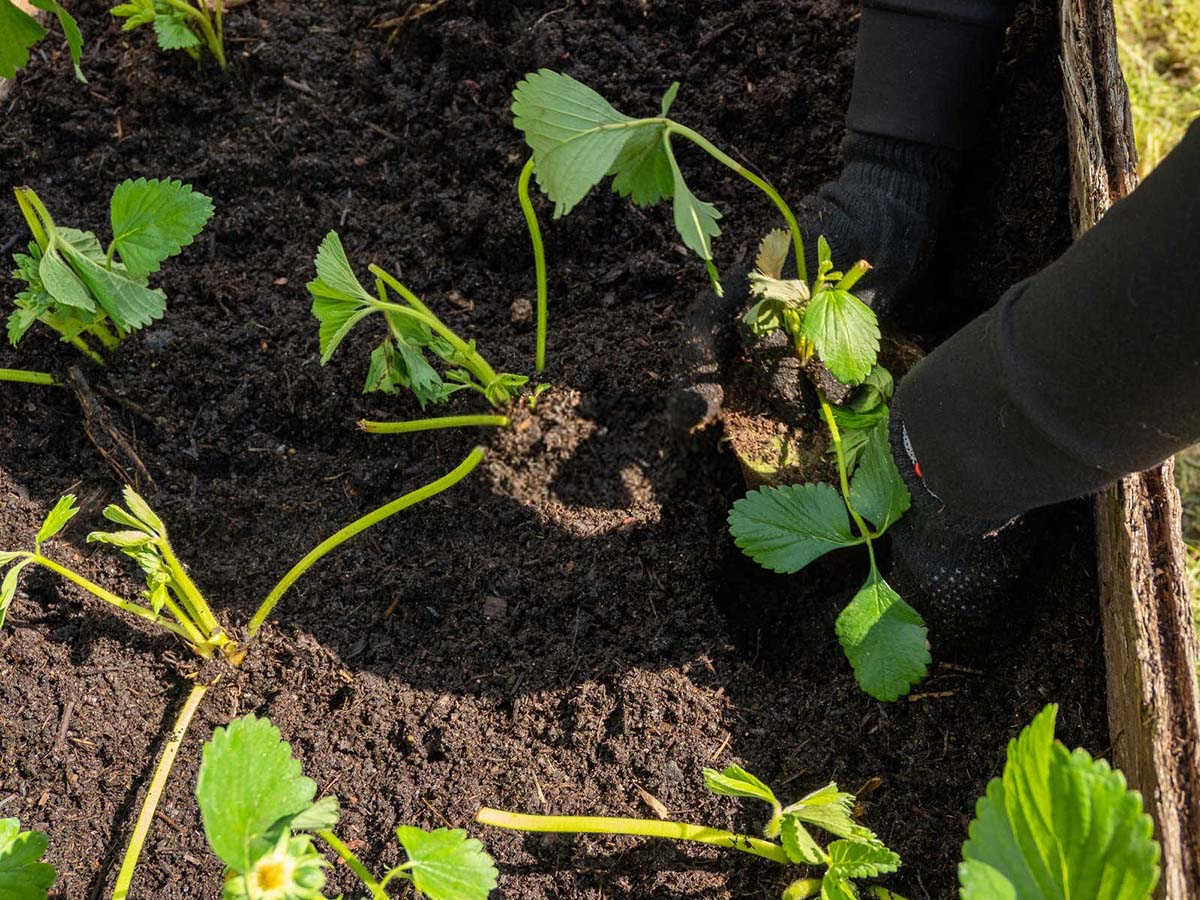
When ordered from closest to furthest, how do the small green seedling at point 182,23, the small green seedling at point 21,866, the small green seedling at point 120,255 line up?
the small green seedling at point 21,866 < the small green seedling at point 120,255 < the small green seedling at point 182,23

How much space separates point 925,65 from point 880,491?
58cm

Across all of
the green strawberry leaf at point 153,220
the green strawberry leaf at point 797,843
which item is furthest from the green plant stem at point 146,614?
the green strawberry leaf at point 797,843

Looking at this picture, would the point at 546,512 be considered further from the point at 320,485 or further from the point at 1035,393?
the point at 1035,393

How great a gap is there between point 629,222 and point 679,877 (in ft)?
2.94

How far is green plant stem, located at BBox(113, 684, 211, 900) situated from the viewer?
1.02 metres

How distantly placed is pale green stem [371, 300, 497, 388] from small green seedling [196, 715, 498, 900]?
1.59 ft

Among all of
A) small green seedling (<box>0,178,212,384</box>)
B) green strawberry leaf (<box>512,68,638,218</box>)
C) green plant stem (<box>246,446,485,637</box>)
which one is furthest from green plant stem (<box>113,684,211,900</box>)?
green strawberry leaf (<box>512,68,638,218</box>)

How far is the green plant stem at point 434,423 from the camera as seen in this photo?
1221 millimetres

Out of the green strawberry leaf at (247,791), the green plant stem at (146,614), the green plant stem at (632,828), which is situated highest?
the green strawberry leaf at (247,791)

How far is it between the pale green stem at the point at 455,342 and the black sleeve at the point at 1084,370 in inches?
21.1

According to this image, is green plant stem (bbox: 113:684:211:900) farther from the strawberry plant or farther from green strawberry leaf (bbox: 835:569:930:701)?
green strawberry leaf (bbox: 835:569:930:701)

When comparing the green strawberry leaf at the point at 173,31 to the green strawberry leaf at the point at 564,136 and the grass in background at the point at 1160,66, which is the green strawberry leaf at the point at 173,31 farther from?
the grass in background at the point at 1160,66

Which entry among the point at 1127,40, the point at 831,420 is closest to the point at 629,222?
the point at 831,420

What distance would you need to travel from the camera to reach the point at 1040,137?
1.34 metres
